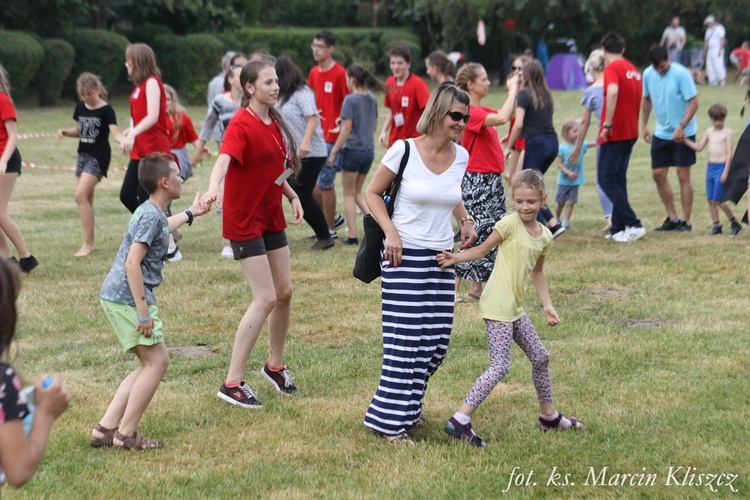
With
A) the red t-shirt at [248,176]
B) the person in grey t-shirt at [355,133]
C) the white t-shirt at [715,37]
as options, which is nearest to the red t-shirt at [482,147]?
the person in grey t-shirt at [355,133]

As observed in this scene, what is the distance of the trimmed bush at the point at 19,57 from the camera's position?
25969mm

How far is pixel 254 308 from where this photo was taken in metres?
5.77

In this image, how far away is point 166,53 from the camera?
32250mm

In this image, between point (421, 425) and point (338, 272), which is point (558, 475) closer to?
point (421, 425)

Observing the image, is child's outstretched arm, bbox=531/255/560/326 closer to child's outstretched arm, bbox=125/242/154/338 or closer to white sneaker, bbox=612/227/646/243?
child's outstretched arm, bbox=125/242/154/338

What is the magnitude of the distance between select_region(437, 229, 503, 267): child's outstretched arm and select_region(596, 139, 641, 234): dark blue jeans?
19.4ft

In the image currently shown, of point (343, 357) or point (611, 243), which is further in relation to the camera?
point (611, 243)

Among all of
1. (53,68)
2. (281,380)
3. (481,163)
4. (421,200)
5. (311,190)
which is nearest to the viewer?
(421,200)

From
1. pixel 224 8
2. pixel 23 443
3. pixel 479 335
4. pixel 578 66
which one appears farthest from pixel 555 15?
pixel 23 443

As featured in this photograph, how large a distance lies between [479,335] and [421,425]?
6.20ft

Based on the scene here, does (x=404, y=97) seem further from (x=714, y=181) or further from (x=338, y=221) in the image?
(x=714, y=181)

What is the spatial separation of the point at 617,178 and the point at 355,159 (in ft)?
9.74

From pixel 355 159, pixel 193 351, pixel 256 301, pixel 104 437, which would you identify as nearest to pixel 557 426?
pixel 256 301

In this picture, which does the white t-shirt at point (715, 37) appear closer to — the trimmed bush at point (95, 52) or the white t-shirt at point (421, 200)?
the trimmed bush at point (95, 52)
